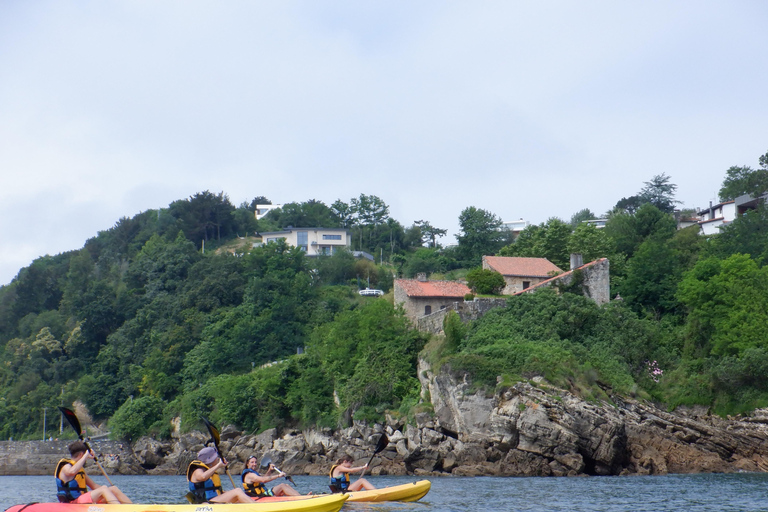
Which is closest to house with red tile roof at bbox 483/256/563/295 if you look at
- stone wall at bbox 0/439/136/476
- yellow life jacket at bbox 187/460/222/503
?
stone wall at bbox 0/439/136/476

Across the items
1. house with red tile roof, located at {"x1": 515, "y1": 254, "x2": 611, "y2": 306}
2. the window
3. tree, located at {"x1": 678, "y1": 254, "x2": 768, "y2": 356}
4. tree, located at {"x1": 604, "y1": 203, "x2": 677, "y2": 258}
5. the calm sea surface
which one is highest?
the window

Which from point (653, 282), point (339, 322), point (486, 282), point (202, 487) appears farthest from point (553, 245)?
point (202, 487)

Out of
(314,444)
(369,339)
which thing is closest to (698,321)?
(369,339)

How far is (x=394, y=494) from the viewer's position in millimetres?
28156

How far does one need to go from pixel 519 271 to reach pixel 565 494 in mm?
26179

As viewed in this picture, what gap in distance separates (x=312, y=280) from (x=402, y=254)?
20814 millimetres

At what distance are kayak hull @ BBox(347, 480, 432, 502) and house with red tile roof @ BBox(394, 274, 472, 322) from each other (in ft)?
80.6

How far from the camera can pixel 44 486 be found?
43250 mm

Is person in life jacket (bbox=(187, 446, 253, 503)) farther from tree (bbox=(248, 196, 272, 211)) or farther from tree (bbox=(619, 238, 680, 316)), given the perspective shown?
tree (bbox=(248, 196, 272, 211))

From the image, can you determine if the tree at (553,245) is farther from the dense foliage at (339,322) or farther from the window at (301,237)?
the window at (301,237)

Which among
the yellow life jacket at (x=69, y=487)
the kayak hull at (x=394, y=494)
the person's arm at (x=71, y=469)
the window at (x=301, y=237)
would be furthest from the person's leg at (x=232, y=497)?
the window at (x=301, y=237)

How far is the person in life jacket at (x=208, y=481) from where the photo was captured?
19141mm

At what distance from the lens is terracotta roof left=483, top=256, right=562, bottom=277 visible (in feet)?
179

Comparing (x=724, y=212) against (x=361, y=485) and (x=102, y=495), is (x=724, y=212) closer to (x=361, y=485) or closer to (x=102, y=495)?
(x=361, y=485)
